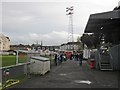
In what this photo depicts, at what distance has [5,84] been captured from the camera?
14977mm

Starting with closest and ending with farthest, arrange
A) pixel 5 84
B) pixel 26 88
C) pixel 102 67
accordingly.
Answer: pixel 26 88 → pixel 5 84 → pixel 102 67

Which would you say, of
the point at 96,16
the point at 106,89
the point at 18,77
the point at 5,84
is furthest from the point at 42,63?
the point at 106,89

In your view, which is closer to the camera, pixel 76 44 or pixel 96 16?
pixel 96 16

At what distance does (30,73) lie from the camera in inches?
901

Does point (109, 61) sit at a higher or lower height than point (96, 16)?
lower

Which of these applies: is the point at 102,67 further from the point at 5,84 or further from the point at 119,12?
the point at 5,84

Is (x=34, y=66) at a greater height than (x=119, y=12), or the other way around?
(x=119, y=12)

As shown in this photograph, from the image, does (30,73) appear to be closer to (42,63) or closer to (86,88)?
(42,63)

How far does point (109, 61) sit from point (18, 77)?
14.2 m

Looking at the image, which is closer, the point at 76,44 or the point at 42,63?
the point at 42,63

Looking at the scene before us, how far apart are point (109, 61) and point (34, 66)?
10.9 m

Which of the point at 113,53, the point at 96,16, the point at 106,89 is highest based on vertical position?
the point at 96,16

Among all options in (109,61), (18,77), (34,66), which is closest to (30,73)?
(34,66)

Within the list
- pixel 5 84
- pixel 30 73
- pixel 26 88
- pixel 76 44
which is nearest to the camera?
pixel 26 88
